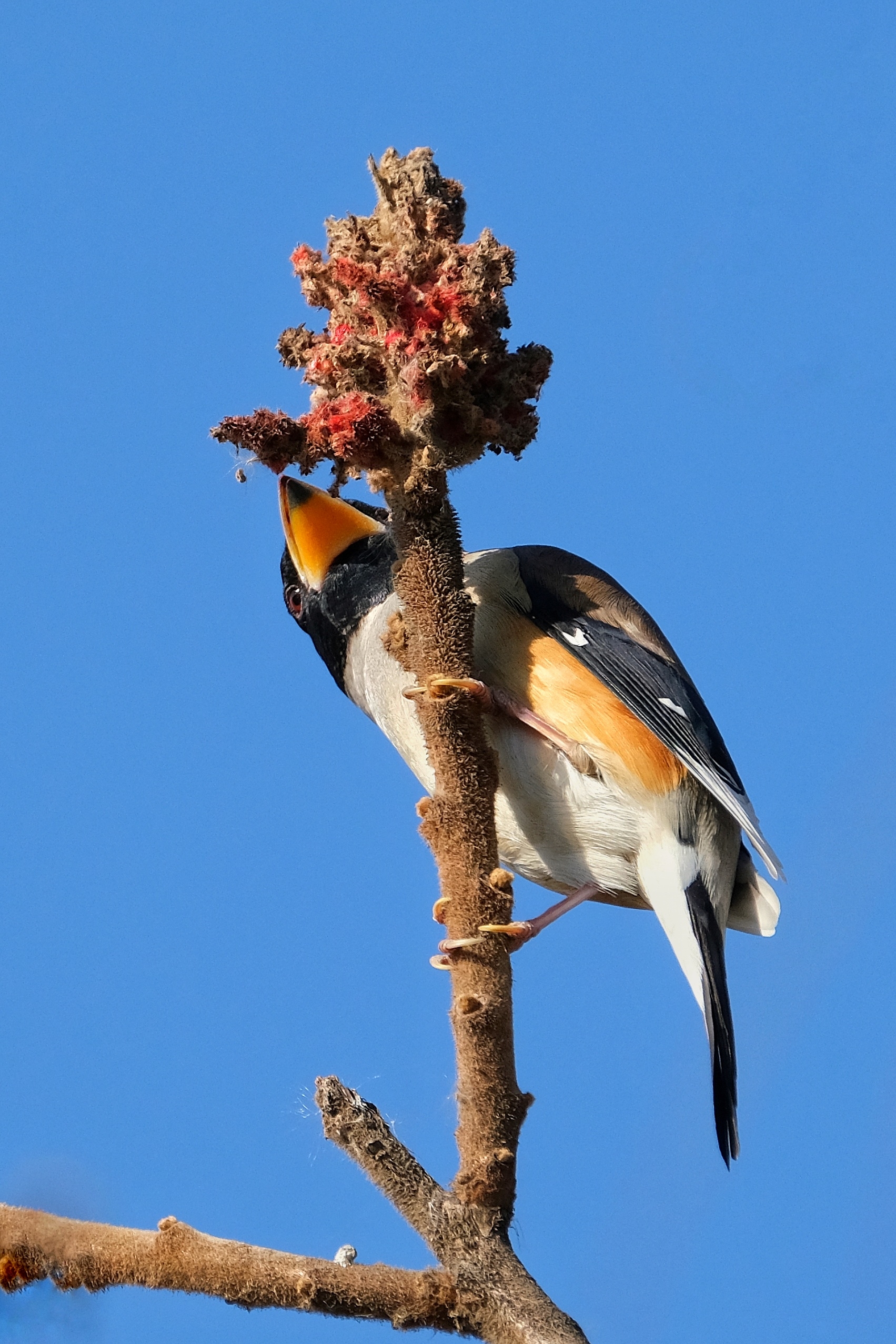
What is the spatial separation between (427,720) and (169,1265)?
117cm

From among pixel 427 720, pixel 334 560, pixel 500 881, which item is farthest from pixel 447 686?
pixel 334 560

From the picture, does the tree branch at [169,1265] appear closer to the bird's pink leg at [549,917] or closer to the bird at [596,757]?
the bird's pink leg at [549,917]

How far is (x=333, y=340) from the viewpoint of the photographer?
2.69 metres

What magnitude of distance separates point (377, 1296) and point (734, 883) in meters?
2.32

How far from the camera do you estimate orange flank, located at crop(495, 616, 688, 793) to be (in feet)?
13.0

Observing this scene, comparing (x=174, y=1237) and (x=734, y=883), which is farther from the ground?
(x=734, y=883)

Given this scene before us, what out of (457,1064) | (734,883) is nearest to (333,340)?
(457,1064)

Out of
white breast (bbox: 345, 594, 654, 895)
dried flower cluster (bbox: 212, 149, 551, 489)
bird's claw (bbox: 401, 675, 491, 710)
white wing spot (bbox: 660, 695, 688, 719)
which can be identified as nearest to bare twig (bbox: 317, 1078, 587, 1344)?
bird's claw (bbox: 401, 675, 491, 710)

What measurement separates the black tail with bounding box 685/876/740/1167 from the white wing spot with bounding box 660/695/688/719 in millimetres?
500

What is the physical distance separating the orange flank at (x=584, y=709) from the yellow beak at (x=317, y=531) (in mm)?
816

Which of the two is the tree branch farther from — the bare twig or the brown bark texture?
the bare twig

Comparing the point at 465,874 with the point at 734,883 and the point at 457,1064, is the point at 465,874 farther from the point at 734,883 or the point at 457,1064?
the point at 734,883

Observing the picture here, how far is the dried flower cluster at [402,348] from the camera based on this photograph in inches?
101

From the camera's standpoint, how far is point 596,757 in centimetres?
397
